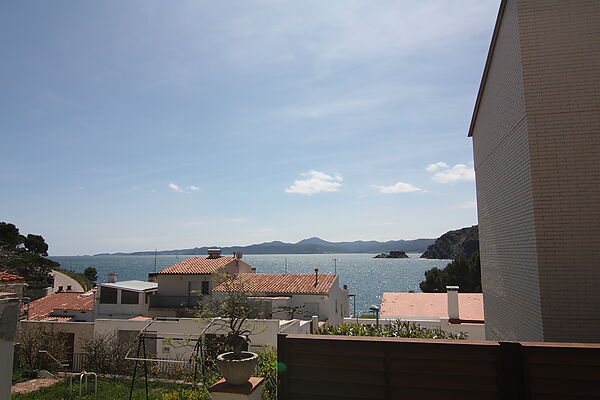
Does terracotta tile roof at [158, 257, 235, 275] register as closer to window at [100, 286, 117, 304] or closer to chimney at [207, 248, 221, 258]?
chimney at [207, 248, 221, 258]

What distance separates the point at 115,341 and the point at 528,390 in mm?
16679

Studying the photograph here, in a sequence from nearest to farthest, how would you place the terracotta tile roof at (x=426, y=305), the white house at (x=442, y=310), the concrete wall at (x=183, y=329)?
the concrete wall at (x=183, y=329) < the white house at (x=442, y=310) < the terracotta tile roof at (x=426, y=305)

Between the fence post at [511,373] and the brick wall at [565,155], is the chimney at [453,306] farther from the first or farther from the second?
the fence post at [511,373]

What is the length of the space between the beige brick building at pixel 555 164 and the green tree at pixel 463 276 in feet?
93.3

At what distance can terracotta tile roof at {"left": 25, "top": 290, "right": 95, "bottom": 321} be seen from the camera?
29186 mm

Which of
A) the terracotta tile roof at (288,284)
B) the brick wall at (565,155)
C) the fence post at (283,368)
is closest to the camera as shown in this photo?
the fence post at (283,368)

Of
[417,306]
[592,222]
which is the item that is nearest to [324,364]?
[592,222]

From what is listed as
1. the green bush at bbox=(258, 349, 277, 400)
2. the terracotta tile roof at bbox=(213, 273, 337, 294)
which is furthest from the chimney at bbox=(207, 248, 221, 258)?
the green bush at bbox=(258, 349, 277, 400)

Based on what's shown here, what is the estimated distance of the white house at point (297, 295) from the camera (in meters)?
23.8

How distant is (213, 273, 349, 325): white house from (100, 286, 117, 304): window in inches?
308

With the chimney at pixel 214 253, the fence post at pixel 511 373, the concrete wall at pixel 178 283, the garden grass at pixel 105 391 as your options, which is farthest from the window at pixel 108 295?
the fence post at pixel 511 373

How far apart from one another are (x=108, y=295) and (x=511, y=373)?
95.7 feet

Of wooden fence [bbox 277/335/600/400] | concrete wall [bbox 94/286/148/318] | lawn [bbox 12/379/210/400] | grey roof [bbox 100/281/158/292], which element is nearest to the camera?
wooden fence [bbox 277/335/600/400]

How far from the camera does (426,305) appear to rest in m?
22.9
